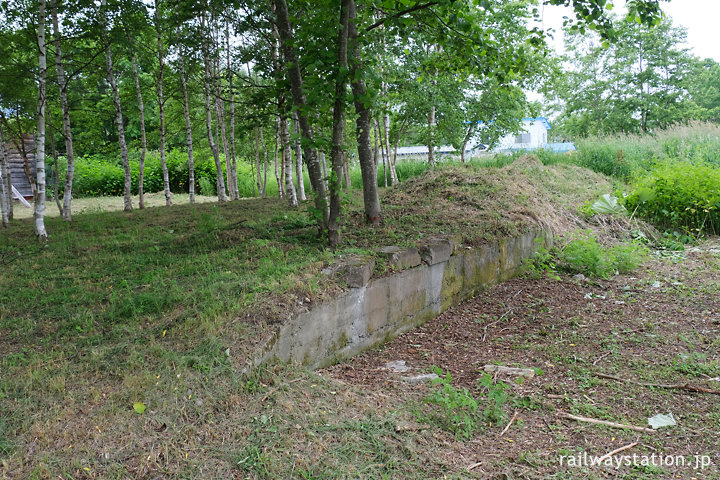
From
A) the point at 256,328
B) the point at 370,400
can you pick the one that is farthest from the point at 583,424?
the point at 256,328

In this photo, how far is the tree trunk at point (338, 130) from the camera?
14.7 feet

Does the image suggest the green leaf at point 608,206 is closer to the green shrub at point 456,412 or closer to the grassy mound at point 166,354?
the grassy mound at point 166,354

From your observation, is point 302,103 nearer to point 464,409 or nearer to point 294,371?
point 294,371

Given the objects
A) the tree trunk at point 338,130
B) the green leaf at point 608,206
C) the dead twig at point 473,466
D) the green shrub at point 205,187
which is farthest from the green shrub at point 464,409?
the green shrub at point 205,187

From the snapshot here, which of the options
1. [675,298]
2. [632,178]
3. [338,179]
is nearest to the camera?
[338,179]

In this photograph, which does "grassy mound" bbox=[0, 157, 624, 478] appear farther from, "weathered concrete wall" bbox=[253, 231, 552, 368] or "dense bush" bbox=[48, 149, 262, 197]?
"dense bush" bbox=[48, 149, 262, 197]

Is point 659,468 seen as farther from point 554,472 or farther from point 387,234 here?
point 387,234

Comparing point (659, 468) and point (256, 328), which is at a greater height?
point (256, 328)

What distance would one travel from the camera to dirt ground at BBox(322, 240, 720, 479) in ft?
8.75

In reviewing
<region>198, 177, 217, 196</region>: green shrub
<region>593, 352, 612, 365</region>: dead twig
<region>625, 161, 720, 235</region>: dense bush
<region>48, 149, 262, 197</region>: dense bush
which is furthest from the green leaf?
<region>198, 177, 217, 196</region>: green shrub

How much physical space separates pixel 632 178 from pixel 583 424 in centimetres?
1048

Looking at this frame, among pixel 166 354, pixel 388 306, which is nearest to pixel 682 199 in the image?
pixel 388 306

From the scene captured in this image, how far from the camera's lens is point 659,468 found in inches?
101

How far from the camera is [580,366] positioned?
3861 millimetres
